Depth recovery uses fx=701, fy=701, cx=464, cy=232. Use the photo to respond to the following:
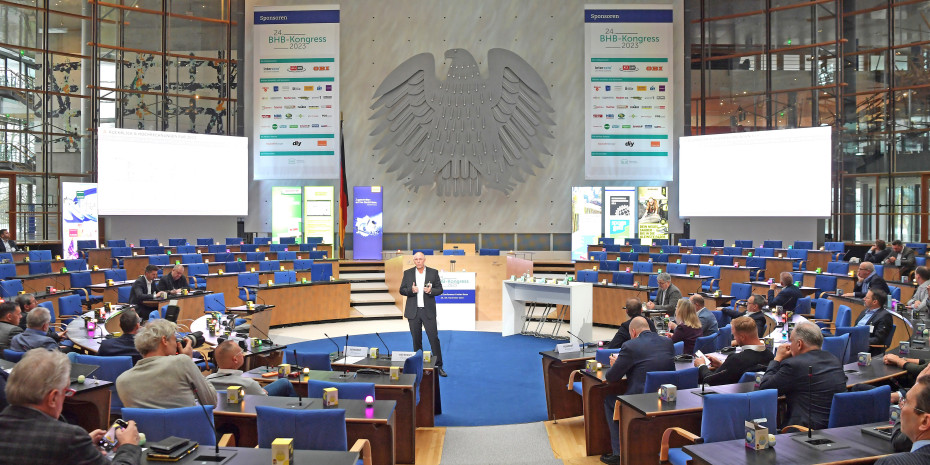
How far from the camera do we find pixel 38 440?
2.37 meters

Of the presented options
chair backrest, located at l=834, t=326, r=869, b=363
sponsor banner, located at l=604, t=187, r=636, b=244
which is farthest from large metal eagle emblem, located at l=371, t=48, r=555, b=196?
chair backrest, located at l=834, t=326, r=869, b=363

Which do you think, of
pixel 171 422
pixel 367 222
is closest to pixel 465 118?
pixel 367 222

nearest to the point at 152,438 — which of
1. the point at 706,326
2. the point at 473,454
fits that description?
the point at 473,454

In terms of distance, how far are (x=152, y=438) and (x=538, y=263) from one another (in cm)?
1285

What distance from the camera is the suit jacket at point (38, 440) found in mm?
2363

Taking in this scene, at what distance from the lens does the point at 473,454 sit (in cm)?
532

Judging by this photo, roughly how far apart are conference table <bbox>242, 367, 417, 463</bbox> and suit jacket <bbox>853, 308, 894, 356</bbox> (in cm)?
447

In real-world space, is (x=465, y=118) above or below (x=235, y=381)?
above

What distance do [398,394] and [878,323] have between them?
4.70 m

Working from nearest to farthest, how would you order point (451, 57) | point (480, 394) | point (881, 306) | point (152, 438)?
point (152, 438), point (881, 306), point (480, 394), point (451, 57)

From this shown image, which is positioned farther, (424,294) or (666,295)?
(666,295)

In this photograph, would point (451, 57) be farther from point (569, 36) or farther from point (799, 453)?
point (799, 453)

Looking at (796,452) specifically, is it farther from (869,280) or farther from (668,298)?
(869,280)

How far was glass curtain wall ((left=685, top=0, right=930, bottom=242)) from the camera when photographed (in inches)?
619
